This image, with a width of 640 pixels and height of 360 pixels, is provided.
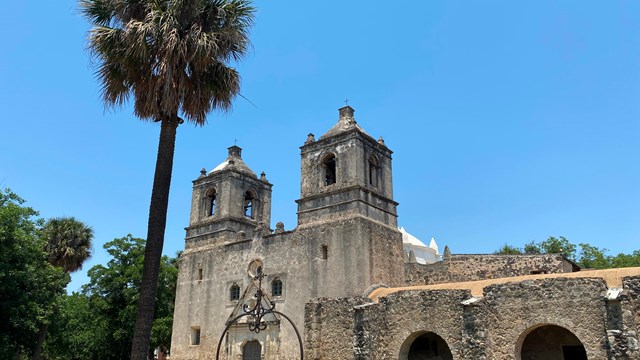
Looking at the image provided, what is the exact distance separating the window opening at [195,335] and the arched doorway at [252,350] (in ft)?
11.0

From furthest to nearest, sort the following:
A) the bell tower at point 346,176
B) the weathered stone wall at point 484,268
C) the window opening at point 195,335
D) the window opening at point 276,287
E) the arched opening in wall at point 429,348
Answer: the window opening at point 195,335, the window opening at point 276,287, the bell tower at point 346,176, the weathered stone wall at point 484,268, the arched opening in wall at point 429,348

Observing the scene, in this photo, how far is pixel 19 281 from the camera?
1853 cm

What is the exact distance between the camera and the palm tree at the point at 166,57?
1272 centimetres

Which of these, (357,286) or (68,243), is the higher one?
(68,243)

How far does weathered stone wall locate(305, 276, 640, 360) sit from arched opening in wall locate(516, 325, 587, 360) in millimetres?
108

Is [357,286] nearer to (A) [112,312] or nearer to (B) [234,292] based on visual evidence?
(B) [234,292]

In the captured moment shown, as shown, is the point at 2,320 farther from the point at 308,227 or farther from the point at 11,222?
the point at 308,227

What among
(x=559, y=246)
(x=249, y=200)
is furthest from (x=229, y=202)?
(x=559, y=246)

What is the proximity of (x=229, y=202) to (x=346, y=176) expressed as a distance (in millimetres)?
8304

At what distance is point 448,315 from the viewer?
1783 centimetres

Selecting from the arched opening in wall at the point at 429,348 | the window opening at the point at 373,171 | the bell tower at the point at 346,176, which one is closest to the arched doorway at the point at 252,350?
the bell tower at the point at 346,176

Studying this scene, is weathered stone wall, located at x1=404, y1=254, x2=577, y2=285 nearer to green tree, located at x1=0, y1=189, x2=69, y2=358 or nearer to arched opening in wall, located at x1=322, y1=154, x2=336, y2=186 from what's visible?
arched opening in wall, located at x1=322, y1=154, x2=336, y2=186

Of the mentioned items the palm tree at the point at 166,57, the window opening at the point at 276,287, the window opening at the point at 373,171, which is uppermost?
the window opening at the point at 373,171

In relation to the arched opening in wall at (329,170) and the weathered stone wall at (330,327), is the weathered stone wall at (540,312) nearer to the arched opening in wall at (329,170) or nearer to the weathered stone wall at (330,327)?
the weathered stone wall at (330,327)
